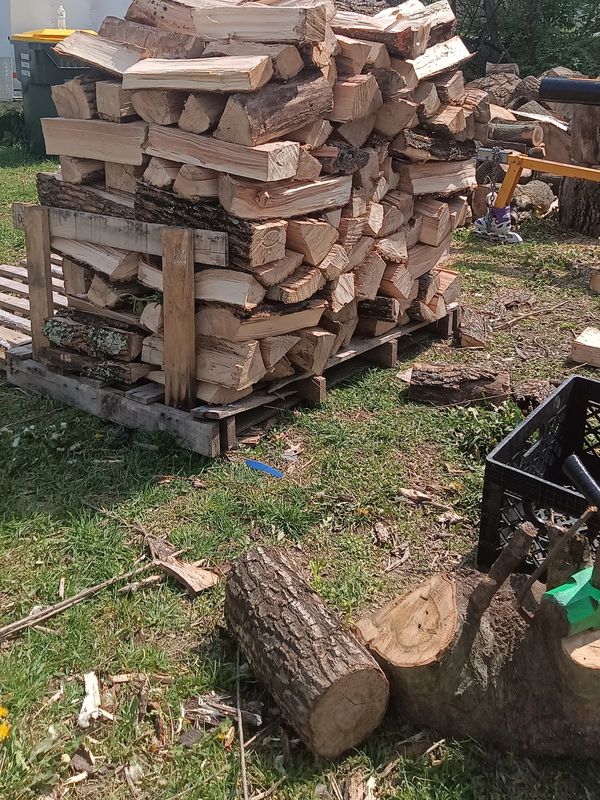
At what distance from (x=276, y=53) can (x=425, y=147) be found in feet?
5.18

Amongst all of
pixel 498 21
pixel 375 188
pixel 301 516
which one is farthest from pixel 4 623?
pixel 498 21

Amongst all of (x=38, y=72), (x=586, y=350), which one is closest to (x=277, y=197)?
(x=586, y=350)

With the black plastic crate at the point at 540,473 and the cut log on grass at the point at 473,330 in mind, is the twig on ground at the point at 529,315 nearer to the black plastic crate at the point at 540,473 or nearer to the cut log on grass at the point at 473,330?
the cut log on grass at the point at 473,330

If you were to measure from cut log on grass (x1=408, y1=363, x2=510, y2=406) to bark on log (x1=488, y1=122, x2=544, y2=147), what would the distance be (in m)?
6.86

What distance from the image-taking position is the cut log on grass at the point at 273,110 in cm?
384

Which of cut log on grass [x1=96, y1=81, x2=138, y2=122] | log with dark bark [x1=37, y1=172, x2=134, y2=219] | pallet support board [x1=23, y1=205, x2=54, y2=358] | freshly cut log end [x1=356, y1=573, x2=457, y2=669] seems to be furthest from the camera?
pallet support board [x1=23, y1=205, x2=54, y2=358]

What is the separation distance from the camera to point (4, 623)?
3131 millimetres

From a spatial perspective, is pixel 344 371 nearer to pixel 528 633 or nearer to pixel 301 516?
pixel 301 516

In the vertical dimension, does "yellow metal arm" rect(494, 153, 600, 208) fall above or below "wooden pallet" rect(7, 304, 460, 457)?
above

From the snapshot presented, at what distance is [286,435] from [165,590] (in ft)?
4.93

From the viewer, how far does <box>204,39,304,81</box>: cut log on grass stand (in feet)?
13.0

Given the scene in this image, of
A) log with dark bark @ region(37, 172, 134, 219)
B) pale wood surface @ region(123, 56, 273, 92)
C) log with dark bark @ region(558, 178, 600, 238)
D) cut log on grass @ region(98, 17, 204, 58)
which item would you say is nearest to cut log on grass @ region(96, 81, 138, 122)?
pale wood surface @ region(123, 56, 273, 92)

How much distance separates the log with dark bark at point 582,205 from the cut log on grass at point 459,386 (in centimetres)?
544

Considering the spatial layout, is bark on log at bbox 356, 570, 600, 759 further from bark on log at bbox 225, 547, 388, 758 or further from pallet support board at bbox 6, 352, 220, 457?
pallet support board at bbox 6, 352, 220, 457
